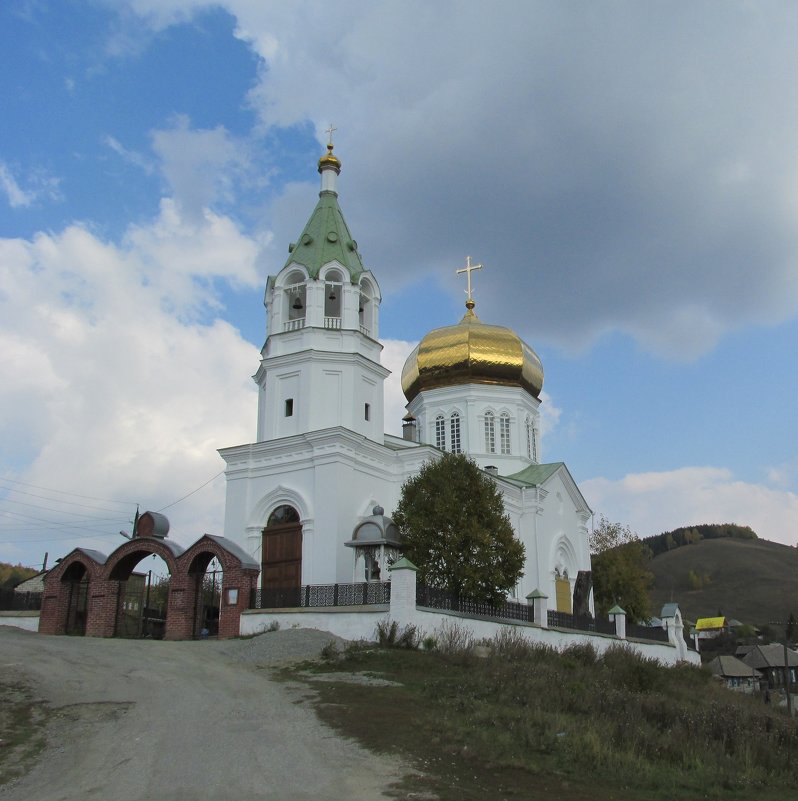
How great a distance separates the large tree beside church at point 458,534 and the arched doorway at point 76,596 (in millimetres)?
8410

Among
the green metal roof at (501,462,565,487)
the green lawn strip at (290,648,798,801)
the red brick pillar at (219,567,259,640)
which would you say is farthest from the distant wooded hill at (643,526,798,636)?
the green lawn strip at (290,648,798,801)

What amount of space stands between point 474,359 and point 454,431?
114 inches

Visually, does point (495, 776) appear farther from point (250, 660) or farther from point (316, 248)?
point (316, 248)

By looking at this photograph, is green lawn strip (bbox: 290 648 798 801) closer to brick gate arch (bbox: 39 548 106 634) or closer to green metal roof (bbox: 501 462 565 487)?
brick gate arch (bbox: 39 548 106 634)

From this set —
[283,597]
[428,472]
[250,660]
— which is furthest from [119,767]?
[428,472]

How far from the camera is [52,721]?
11586mm

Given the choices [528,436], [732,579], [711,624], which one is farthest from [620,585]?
[732,579]

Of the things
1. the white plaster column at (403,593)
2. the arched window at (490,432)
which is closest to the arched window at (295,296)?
the arched window at (490,432)

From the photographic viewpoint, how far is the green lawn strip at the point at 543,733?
9.87 meters

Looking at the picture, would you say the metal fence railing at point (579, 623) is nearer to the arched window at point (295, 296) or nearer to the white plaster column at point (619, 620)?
the white plaster column at point (619, 620)

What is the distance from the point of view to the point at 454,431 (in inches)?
1335

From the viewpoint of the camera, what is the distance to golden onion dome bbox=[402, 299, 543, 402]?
33875 mm

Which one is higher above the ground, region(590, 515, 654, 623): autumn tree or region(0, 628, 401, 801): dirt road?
region(590, 515, 654, 623): autumn tree

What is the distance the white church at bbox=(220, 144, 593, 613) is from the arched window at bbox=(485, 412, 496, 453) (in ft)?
4.04
